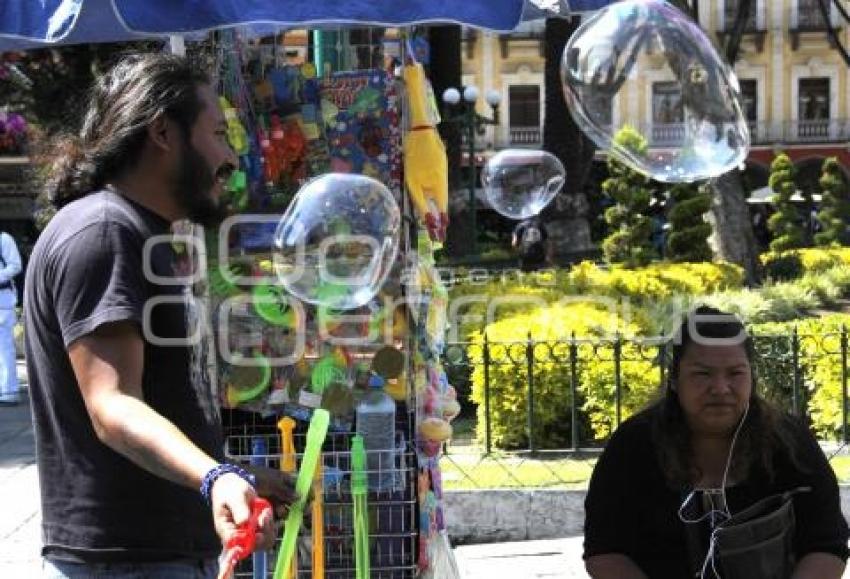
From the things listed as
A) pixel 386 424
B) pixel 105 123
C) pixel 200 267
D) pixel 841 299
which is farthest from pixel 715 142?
pixel 841 299

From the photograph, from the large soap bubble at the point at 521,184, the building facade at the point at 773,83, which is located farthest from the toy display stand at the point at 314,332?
the building facade at the point at 773,83

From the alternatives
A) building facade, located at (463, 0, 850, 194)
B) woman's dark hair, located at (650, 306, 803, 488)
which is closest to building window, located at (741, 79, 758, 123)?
building facade, located at (463, 0, 850, 194)

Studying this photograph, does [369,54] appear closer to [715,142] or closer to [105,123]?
[715,142]

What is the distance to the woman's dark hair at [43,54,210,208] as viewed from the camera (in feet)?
7.68

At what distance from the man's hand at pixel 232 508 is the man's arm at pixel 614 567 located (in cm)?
129

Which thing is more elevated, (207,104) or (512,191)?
(207,104)

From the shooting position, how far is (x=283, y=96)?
13.6 ft

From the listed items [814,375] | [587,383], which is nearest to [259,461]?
[587,383]

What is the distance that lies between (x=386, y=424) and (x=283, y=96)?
3.54ft

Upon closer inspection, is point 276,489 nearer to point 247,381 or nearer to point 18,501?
point 247,381

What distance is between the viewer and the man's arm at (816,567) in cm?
296

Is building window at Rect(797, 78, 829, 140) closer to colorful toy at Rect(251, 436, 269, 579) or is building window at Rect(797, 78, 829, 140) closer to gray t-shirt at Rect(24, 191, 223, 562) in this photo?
colorful toy at Rect(251, 436, 269, 579)

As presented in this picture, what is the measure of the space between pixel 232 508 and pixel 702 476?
1.43 metres

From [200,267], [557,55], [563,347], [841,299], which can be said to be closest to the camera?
[200,267]
